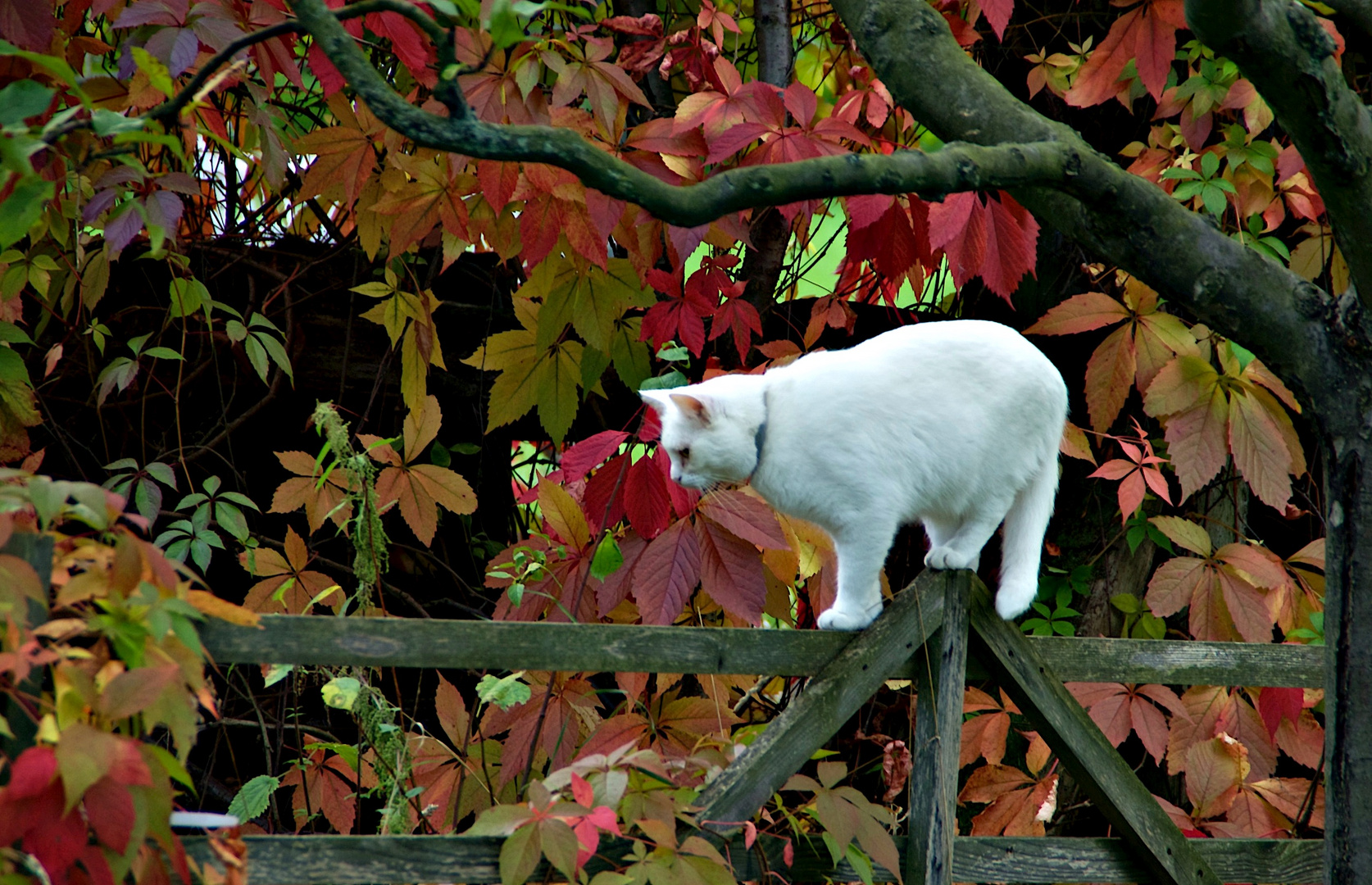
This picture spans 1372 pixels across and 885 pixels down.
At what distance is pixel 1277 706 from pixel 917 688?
3.74ft

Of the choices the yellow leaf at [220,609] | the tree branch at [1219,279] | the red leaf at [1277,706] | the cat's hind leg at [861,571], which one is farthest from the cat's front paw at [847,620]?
the red leaf at [1277,706]

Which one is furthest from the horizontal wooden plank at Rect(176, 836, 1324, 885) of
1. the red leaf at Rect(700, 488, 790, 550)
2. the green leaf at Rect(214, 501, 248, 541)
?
the green leaf at Rect(214, 501, 248, 541)

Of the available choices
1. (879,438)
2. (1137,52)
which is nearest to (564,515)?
(879,438)

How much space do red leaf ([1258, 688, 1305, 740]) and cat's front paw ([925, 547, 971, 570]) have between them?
42.6 inches

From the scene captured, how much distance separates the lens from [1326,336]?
1613mm

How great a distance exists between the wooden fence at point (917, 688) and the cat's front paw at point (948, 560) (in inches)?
0.7

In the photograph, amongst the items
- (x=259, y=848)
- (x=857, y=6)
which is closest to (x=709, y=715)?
(x=259, y=848)

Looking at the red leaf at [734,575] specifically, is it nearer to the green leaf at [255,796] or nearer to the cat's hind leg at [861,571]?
the cat's hind leg at [861,571]

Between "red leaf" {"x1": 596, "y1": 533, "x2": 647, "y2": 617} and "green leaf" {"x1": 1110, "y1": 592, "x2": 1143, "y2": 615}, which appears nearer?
"red leaf" {"x1": 596, "y1": 533, "x2": 647, "y2": 617}

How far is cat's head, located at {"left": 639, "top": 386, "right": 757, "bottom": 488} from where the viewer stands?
6.00 feet

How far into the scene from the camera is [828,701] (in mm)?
1650

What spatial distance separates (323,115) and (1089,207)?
2273 mm

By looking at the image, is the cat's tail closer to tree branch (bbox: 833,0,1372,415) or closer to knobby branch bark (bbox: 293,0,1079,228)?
tree branch (bbox: 833,0,1372,415)

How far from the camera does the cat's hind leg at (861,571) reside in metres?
1.83
